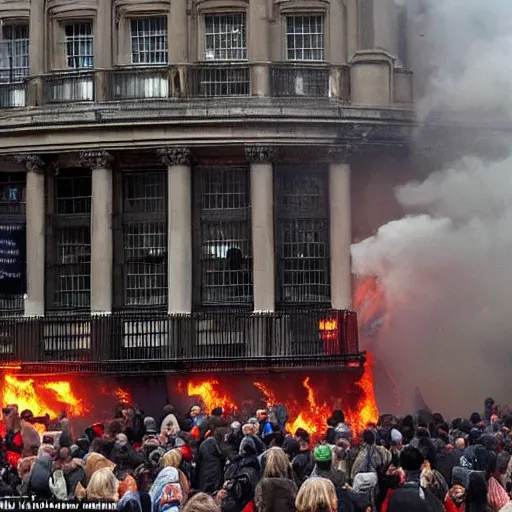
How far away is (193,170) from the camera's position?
3719cm

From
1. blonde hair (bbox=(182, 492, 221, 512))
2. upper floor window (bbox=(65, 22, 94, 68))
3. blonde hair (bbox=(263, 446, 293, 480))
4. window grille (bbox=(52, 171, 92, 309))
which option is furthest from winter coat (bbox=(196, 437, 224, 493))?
upper floor window (bbox=(65, 22, 94, 68))

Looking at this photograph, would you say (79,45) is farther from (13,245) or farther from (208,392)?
(208,392)

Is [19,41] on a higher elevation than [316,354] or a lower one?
higher

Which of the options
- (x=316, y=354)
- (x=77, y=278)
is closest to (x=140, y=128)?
(x=77, y=278)

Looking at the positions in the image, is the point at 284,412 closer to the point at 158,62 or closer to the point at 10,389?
the point at 10,389

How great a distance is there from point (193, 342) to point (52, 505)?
20985 millimetres

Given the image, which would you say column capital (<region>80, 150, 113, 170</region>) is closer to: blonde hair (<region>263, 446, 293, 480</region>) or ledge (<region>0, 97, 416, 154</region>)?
ledge (<region>0, 97, 416, 154</region>)

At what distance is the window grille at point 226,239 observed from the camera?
36.9 meters

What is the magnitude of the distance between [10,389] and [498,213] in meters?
12.3

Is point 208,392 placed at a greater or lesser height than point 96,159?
lesser

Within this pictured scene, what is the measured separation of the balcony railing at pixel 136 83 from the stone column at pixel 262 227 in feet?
9.71

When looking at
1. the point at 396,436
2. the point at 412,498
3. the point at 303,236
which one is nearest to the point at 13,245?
the point at 303,236

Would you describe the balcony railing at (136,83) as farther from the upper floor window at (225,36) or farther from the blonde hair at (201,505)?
the blonde hair at (201,505)

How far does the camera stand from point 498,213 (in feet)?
113
